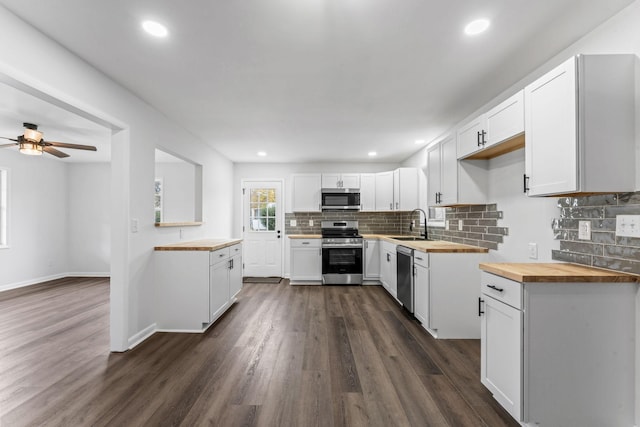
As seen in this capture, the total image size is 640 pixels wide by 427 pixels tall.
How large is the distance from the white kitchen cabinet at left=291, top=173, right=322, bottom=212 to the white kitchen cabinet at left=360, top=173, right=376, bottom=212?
0.82 metres

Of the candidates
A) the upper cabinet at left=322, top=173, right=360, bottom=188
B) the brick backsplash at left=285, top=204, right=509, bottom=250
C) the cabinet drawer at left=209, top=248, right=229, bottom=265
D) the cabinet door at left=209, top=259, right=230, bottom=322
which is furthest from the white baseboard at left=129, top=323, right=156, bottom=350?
the upper cabinet at left=322, top=173, right=360, bottom=188

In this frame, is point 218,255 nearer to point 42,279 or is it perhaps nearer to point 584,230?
point 584,230

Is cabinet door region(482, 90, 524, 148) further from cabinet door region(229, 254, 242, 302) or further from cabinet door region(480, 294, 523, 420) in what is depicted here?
cabinet door region(229, 254, 242, 302)

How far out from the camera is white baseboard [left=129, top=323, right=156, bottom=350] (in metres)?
2.68

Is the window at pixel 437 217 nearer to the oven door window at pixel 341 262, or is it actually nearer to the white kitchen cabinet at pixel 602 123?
the oven door window at pixel 341 262

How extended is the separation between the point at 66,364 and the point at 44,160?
16.4 ft

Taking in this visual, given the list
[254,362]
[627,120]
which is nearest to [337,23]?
[627,120]

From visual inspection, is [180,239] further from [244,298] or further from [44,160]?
[44,160]

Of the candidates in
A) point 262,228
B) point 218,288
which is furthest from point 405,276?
point 262,228

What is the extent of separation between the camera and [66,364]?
92.1 inches

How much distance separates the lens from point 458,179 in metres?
2.99

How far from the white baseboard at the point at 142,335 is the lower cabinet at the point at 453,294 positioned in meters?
2.87

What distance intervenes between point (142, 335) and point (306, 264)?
2.83 m

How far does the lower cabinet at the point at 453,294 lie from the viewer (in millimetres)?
2887
